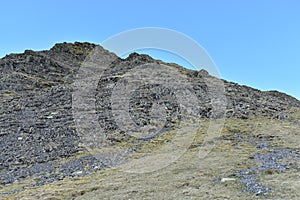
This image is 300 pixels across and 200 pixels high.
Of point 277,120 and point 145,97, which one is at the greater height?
point 145,97

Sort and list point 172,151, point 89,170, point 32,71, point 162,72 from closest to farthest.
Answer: point 89,170, point 172,151, point 162,72, point 32,71

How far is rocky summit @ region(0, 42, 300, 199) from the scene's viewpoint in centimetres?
2198

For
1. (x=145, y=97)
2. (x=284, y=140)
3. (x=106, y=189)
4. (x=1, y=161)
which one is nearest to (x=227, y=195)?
(x=106, y=189)

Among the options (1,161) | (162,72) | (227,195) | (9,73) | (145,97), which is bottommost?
(227,195)

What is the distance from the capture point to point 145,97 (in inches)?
2160

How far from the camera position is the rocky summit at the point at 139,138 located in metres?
A: 22.0

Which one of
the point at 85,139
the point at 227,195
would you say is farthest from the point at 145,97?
the point at 227,195

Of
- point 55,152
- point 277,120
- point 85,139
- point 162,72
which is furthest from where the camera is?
point 162,72

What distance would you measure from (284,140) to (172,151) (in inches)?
472

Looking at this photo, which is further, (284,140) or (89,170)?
(284,140)

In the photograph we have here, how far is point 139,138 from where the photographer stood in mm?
39812

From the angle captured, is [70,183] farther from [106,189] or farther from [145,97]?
[145,97]

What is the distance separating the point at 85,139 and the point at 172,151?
11.2 metres

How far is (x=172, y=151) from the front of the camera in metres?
32.9
